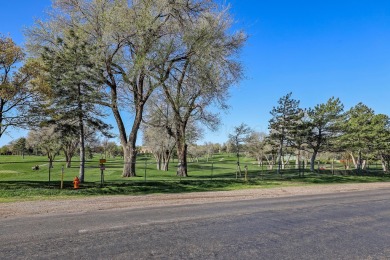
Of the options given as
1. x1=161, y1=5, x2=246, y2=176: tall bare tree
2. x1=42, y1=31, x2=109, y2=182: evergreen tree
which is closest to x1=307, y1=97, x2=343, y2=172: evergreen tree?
x1=161, y1=5, x2=246, y2=176: tall bare tree

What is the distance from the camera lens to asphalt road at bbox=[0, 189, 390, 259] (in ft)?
16.9

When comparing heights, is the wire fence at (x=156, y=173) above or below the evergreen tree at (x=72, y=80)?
below

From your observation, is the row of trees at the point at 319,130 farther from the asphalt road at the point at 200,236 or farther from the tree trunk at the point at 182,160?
the asphalt road at the point at 200,236

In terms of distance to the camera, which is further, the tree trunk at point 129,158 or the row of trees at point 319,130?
the row of trees at point 319,130

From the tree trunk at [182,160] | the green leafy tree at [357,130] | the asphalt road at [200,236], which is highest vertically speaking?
the green leafy tree at [357,130]

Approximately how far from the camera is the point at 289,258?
497 cm

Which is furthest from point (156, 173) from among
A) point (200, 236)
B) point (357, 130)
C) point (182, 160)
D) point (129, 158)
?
point (200, 236)

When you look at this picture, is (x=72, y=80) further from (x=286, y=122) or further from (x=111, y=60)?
(x=286, y=122)

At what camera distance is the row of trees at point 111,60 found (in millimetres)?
17000

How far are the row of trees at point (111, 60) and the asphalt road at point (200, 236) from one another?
1071cm

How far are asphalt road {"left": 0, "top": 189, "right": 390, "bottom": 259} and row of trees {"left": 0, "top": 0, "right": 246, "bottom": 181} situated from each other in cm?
1071

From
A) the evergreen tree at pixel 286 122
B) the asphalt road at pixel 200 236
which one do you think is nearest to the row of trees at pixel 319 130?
the evergreen tree at pixel 286 122

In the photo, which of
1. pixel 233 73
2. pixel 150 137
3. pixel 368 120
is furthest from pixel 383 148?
pixel 150 137

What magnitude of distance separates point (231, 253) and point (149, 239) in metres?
1.71
